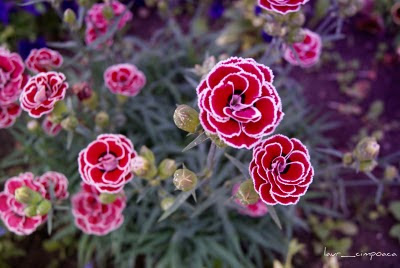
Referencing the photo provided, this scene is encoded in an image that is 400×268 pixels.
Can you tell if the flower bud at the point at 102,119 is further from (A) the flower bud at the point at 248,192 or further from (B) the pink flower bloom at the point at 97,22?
(A) the flower bud at the point at 248,192

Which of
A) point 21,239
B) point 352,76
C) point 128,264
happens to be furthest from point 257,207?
point 352,76

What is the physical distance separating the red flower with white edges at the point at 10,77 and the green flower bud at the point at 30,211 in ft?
1.56

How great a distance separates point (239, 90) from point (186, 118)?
21cm

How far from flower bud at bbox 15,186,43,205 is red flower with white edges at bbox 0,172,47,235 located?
55 millimetres

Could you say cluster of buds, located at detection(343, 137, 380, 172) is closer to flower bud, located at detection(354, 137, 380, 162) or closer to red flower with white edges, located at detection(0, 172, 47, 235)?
flower bud, located at detection(354, 137, 380, 162)

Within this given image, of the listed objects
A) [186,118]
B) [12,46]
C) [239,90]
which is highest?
[239,90]

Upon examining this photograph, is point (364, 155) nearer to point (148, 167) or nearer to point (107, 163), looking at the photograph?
point (148, 167)

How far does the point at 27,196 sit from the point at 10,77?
551 millimetres

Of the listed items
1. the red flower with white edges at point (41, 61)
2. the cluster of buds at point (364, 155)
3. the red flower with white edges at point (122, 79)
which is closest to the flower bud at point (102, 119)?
the red flower with white edges at point (122, 79)

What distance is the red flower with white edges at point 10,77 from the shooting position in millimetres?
1720

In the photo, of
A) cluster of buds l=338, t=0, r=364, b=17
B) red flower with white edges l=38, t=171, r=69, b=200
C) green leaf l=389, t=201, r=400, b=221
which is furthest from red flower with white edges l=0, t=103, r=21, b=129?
green leaf l=389, t=201, r=400, b=221

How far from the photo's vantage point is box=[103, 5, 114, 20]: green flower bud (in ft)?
6.71

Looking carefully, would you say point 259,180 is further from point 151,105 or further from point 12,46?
point 12,46

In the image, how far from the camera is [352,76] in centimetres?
336
